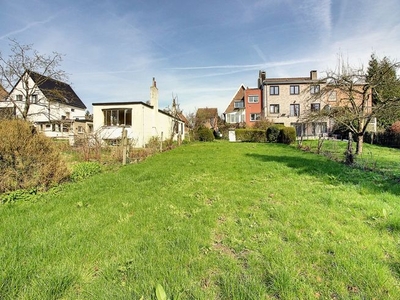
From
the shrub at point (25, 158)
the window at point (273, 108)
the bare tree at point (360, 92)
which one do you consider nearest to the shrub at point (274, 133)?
the bare tree at point (360, 92)

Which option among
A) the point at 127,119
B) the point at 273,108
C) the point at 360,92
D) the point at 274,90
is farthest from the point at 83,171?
the point at 274,90

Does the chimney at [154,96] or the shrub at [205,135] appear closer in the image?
the chimney at [154,96]

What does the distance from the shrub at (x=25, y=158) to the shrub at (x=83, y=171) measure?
942 mm

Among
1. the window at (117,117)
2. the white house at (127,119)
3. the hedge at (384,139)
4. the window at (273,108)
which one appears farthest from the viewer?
the window at (273,108)

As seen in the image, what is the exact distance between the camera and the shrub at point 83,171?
22.9ft

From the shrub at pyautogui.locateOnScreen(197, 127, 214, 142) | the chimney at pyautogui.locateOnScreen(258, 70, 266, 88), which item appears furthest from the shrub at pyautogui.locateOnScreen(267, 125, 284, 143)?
the chimney at pyautogui.locateOnScreen(258, 70, 266, 88)

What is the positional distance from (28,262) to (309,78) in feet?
135

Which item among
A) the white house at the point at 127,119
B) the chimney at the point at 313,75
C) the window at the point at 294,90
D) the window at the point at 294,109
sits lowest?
the white house at the point at 127,119

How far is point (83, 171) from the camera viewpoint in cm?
742

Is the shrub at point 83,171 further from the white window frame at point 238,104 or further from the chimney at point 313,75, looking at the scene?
the chimney at point 313,75

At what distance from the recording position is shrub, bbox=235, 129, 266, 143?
2620 cm

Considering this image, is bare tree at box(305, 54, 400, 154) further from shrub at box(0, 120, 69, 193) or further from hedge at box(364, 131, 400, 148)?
shrub at box(0, 120, 69, 193)

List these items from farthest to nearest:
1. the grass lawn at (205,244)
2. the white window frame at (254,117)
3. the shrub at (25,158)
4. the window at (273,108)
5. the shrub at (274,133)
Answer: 1. the white window frame at (254,117)
2. the window at (273,108)
3. the shrub at (274,133)
4. the shrub at (25,158)
5. the grass lawn at (205,244)

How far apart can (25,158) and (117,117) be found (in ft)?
51.2
